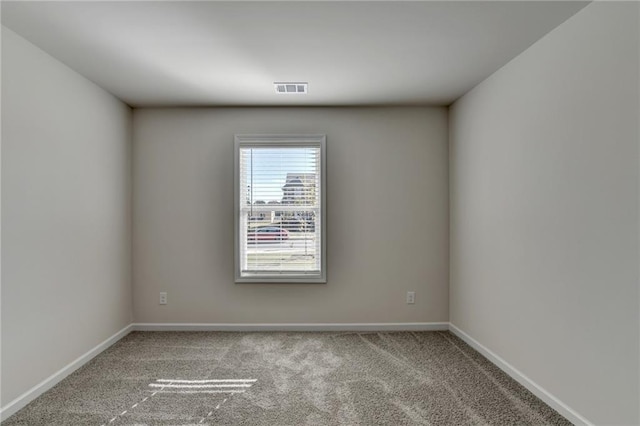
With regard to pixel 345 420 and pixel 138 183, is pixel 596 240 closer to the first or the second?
pixel 345 420

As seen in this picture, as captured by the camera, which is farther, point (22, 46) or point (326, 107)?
point (326, 107)

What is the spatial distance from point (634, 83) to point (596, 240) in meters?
0.83

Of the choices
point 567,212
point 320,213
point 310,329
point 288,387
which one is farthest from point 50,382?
point 567,212

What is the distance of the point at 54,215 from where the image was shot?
2689mm

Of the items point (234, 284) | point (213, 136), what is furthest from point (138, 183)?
point (234, 284)

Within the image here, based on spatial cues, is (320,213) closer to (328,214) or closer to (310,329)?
(328,214)

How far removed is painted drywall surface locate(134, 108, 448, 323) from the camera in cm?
393

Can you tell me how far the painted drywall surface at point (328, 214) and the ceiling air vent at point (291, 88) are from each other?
485mm

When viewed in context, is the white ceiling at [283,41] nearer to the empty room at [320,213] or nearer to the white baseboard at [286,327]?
the empty room at [320,213]

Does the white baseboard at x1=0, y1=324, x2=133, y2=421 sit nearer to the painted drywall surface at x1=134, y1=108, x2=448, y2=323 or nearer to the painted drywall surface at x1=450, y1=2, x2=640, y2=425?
the painted drywall surface at x1=134, y1=108, x2=448, y2=323

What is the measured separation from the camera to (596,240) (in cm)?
199

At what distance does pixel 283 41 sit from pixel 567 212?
2.15 metres

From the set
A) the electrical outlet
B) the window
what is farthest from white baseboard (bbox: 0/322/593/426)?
the window

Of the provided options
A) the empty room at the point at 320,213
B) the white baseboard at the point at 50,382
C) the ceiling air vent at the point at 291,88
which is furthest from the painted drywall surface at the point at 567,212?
the white baseboard at the point at 50,382
